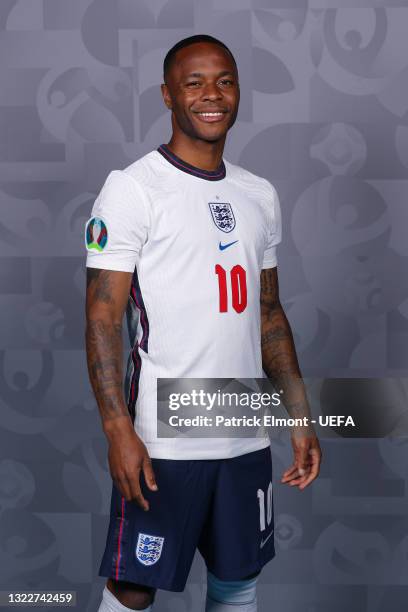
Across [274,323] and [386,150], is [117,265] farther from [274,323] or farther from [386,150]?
[386,150]

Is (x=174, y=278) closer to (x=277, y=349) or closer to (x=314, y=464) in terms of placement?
(x=277, y=349)

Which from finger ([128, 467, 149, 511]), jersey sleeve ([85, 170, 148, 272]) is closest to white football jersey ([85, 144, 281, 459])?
jersey sleeve ([85, 170, 148, 272])

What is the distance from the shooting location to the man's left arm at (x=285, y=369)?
187 cm

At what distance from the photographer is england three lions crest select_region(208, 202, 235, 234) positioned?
172 centimetres

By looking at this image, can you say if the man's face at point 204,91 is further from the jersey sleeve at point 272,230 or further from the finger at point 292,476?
the finger at point 292,476

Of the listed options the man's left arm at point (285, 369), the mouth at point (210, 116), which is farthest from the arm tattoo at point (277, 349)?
the mouth at point (210, 116)

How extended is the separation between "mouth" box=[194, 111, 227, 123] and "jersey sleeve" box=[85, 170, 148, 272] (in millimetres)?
216

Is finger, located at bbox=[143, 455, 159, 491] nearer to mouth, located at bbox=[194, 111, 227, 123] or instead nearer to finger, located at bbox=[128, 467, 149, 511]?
finger, located at bbox=[128, 467, 149, 511]

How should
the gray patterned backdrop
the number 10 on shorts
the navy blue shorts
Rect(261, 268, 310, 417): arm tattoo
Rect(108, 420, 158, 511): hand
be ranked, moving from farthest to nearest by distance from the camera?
the gray patterned backdrop < Rect(261, 268, 310, 417): arm tattoo < the number 10 on shorts < the navy blue shorts < Rect(108, 420, 158, 511): hand

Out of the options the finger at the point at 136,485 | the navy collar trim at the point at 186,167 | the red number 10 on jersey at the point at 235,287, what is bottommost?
the finger at the point at 136,485

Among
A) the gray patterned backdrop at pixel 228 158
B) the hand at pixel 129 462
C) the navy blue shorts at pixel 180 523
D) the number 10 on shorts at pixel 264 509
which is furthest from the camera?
the gray patterned backdrop at pixel 228 158

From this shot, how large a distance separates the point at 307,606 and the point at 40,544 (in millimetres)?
842

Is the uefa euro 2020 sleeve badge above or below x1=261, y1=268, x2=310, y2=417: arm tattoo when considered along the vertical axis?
above

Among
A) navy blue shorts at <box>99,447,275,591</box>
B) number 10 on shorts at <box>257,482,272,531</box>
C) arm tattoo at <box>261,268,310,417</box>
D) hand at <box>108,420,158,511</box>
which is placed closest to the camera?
hand at <box>108,420,158,511</box>
